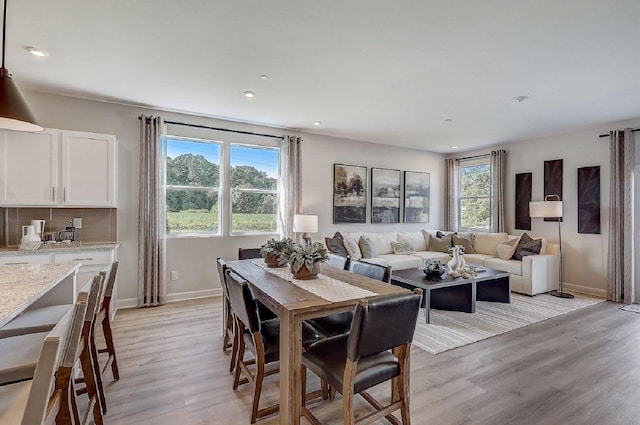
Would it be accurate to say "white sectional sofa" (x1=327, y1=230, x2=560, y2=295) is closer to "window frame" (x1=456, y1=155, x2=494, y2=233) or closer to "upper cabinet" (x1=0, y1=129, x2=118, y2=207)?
"window frame" (x1=456, y1=155, x2=494, y2=233)

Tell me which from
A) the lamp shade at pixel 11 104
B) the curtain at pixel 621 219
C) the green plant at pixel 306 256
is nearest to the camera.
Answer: the lamp shade at pixel 11 104

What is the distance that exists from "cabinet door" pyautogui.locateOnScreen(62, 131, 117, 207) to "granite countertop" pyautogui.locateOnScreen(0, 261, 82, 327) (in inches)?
65.3

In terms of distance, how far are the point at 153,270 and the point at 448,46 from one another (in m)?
4.31

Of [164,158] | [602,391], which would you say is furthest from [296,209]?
[602,391]

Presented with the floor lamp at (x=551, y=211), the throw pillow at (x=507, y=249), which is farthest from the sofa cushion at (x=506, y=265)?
the floor lamp at (x=551, y=211)

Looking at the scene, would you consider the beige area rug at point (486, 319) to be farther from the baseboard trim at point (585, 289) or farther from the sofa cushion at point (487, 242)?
the sofa cushion at point (487, 242)

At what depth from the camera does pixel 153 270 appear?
4273 millimetres

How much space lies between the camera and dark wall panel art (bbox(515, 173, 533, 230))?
593 centimetres

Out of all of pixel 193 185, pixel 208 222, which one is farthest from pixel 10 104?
pixel 208 222

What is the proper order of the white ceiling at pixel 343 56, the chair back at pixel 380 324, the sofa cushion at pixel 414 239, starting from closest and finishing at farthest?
the chair back at pixel 380 324 < the white ceiling at pixel 343 56 < the sofa cushion at pixel 414 239

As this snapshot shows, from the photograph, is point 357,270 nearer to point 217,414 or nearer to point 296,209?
point 217,414

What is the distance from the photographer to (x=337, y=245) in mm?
5273

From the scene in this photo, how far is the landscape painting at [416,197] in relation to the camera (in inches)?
271

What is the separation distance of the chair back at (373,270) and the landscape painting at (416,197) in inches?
170
